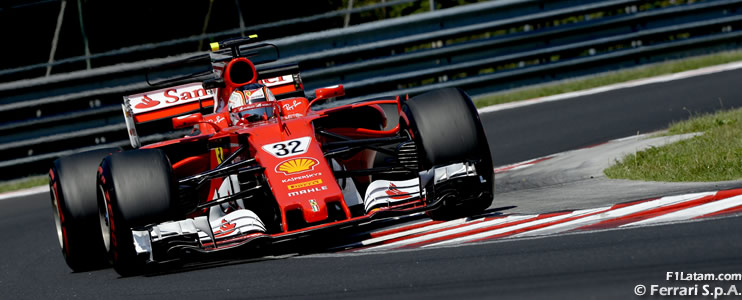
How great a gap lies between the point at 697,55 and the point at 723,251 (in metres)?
11.1

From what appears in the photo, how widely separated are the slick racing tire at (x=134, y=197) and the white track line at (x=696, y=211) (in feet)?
8.77

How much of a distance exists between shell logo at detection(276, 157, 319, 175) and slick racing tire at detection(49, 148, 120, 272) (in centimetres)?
138

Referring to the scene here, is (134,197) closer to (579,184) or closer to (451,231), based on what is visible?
(451,231)

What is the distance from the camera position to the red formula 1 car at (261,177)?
6.53 metres

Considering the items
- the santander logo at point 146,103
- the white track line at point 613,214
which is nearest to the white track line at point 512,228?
the white track line at point 613,214

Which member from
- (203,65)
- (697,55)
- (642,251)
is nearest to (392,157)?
(642,251)

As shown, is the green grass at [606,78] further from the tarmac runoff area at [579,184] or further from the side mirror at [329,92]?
the side mirror at [329,92]

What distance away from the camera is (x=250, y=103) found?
8.16 meters

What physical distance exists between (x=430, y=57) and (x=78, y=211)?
7.88m

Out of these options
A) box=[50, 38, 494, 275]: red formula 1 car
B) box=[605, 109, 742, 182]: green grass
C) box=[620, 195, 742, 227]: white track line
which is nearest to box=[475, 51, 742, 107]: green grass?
box=[605, 109, 742, 182]: green grass

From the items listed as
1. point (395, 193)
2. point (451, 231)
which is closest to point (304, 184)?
point (395, 193)

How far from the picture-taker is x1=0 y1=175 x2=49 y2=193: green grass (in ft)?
44.1

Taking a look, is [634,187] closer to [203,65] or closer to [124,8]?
[203,65]

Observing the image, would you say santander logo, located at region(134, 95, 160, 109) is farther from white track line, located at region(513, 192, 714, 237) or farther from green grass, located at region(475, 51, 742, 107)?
green grass, located at region(475, 51, 742, 107)
